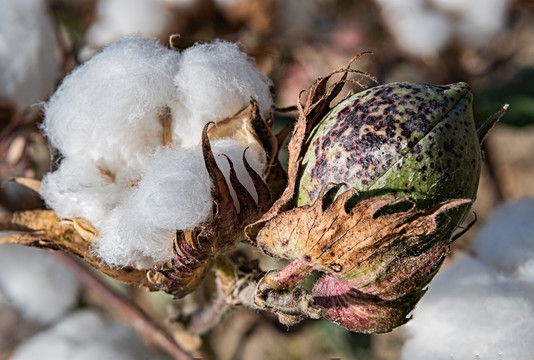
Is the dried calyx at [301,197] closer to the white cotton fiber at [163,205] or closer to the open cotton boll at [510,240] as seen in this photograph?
the white cotton fiber at [163,205]

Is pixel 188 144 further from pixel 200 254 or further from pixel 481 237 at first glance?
pixel 481 237

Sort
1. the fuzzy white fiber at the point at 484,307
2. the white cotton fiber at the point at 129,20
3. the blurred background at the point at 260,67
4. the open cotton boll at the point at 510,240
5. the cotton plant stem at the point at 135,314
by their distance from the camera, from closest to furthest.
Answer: the fuzzy white fiber at the point at 484,307 < the open cotton boll at the point at 510,240 < the cotton plant stem at the point at 135,314 < the blurred background at the point at 260,67 < the white cotton fiber at the point at 129,20

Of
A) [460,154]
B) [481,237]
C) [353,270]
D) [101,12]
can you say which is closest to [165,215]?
[353,270]

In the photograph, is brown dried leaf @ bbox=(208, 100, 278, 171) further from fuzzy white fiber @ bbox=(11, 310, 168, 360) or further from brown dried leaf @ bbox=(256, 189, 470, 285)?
fuzzy white fiber @ bbox=(11, 310, 168, 360)

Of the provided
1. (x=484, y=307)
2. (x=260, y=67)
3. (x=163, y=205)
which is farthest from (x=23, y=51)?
(x=484, y=307)

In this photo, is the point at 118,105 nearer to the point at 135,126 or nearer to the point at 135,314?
the point at 135,126

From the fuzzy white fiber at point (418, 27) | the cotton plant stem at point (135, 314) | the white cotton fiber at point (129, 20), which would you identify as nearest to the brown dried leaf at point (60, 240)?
the cotton plant stem at point (135, 314)
